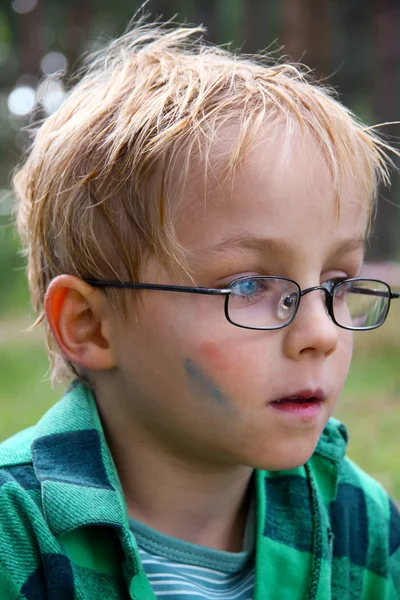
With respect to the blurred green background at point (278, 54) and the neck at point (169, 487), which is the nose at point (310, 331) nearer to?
the neck at point (169, 487)

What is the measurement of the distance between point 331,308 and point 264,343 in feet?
0.56

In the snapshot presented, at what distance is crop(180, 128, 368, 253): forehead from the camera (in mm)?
1397

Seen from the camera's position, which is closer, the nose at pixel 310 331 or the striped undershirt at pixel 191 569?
the nose at pixel 310 331

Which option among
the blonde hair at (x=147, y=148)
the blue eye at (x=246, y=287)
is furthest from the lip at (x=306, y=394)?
the blonde hair at (x=147, y=148)

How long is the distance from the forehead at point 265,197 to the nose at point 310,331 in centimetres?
11

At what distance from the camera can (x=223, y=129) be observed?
4.86 ft

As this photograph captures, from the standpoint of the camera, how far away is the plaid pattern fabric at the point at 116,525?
1.38 m

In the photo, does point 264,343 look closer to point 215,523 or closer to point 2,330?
point 215,523

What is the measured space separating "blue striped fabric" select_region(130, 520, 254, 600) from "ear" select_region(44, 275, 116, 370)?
0.37 meters

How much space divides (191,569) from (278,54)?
20.7ft

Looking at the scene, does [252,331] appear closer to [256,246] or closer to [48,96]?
[256,246]

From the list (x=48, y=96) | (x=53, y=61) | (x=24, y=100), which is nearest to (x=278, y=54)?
(x=24, y=100)

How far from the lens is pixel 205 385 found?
1441 mm

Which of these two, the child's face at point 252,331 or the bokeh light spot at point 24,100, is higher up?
the bokeh light spot at point 24,100
